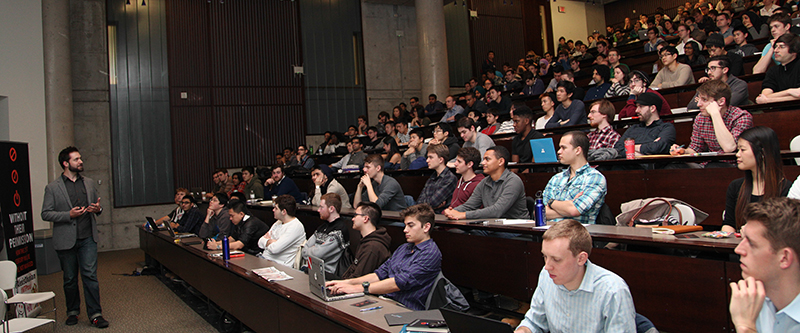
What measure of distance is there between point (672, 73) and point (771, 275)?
5360mm

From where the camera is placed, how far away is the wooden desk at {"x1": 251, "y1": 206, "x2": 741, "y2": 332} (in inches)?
88.7

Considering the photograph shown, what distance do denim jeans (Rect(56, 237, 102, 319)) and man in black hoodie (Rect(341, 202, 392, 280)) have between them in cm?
254

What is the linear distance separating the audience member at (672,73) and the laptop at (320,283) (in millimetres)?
4851

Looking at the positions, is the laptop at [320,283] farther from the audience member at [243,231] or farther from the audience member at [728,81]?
the audience member at [728,81]

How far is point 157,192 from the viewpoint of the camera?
10711 mm

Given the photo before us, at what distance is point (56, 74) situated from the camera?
9.17 m

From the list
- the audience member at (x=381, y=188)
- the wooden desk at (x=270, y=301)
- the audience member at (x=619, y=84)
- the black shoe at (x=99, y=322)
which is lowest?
the black shoe at (x=99, y=322)

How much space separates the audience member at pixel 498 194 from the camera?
377 centimetres

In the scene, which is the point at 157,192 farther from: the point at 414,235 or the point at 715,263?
the point at 715,263

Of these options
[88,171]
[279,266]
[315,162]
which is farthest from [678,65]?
[88,171]

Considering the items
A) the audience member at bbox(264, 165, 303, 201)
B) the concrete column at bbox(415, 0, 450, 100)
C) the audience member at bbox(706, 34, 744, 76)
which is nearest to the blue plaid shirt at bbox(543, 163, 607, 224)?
the audience member at bbox(706, 34, 744, 76)

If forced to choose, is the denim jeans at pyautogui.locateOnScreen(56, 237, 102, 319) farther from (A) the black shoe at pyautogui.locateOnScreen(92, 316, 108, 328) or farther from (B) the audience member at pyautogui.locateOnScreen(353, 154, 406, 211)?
(B) the audience member at pyautogui.locateOnScreen(353, 154, 406, 211)

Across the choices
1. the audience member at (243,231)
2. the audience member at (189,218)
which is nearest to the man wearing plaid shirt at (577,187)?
the audience member at (243,231)

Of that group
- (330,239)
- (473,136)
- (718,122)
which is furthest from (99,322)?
(718,122)
